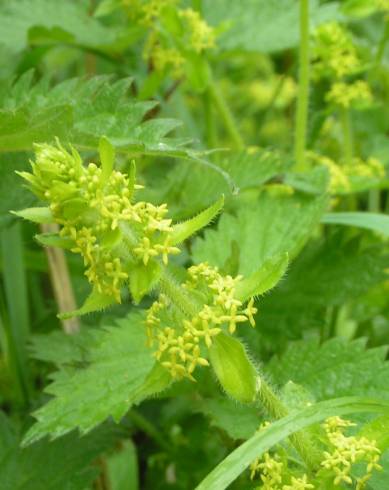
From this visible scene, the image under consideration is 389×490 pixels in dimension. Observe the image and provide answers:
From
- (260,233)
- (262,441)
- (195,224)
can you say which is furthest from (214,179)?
→ (262,441)

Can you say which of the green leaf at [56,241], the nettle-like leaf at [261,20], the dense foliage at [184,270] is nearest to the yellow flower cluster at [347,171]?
the dense foliage at [184,270]

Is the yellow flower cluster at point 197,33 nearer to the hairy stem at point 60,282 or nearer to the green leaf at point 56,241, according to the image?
the hairy stem at point 60,282

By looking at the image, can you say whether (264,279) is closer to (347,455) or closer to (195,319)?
(195,319)

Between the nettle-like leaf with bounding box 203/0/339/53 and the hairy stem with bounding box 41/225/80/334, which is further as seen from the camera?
the nettle-like leaf with bounding box 203/0/339/53

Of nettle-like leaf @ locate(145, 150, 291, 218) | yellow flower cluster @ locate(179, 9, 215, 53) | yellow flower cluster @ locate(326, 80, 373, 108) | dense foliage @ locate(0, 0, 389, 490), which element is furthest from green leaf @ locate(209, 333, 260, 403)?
yellow flower cluster @ locate(326, 80, 373, 108)

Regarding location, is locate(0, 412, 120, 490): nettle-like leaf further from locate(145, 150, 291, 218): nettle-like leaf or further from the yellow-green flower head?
the yellow-green flower head

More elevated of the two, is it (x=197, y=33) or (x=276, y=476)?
(x=197, y=33)

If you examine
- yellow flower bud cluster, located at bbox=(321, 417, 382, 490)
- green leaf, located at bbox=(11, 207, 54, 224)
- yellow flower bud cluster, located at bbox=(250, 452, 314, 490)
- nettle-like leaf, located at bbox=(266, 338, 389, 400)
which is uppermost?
green leaf, located at bbox=(11, 207, 54, 224)
